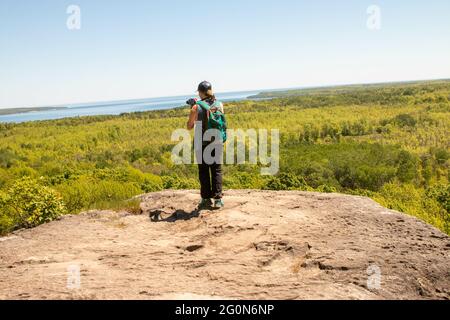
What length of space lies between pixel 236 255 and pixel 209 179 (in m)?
1.95

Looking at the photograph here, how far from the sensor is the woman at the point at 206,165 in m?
6.00

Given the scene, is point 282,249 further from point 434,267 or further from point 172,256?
point 434,267

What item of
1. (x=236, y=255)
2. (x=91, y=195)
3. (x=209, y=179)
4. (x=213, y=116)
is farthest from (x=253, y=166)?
(x=236, y=255)

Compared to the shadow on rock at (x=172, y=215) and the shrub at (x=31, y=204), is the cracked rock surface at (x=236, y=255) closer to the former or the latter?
the shadow on rock at (x=172, y=215)

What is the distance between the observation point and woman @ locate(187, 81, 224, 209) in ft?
19.7

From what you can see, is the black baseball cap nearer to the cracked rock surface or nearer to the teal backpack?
the teal backpack

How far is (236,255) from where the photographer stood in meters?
4.53

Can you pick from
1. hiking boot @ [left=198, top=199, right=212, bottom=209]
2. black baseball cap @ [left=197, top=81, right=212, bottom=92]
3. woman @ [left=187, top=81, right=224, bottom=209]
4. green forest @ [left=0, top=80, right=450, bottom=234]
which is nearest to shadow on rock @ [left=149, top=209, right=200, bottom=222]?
hiking boot @ [left=198, top=199, right=212, bottom=209]

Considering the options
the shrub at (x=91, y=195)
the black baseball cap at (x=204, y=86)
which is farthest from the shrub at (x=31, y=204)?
the black baseball cap at (x=204, y=86)

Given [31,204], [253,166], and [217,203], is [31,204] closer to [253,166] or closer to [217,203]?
[217,203]

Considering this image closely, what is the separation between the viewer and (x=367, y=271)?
3.86 meters

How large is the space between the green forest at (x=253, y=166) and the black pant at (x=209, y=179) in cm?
178

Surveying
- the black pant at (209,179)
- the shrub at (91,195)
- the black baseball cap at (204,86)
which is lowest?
the shrub at (91,195)
